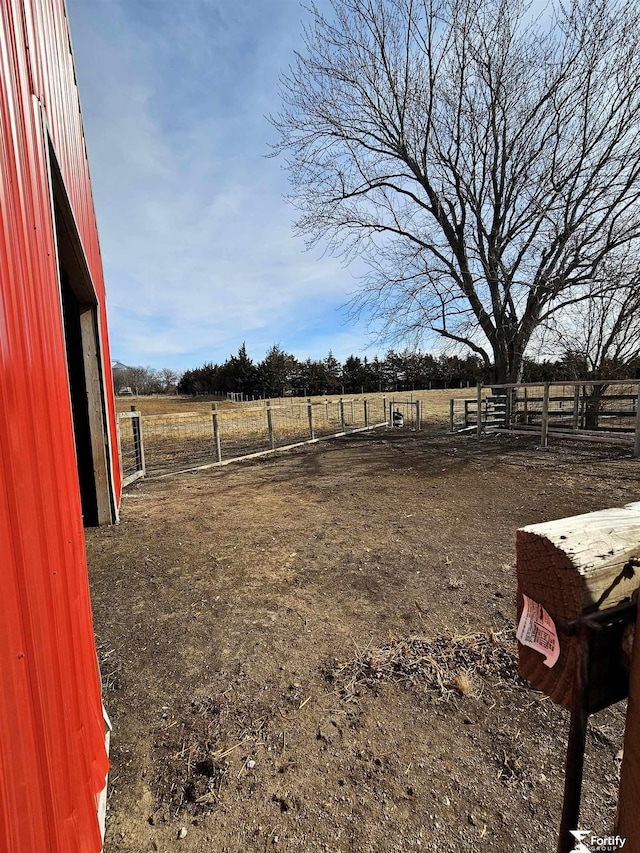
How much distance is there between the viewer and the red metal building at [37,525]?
0.82 meters

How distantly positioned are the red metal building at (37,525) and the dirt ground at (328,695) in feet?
1.43

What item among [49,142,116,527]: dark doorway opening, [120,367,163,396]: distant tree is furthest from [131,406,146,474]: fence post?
[120,367,163,396]: distant tree

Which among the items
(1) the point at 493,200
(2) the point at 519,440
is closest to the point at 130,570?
(2) the point at 519,440

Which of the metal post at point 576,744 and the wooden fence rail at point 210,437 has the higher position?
the metal post at point 576,744

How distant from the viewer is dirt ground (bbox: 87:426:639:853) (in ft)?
4.49

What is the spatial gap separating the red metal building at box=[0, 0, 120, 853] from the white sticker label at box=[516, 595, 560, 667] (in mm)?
1017

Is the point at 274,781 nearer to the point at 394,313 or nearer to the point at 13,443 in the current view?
the point at 13,443

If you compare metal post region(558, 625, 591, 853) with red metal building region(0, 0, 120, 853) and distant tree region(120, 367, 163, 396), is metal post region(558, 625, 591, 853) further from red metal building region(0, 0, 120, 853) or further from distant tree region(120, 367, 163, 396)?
distant tree region(120, 367, 163, 396)

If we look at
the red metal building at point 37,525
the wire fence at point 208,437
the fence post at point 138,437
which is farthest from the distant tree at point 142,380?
the red metal building at point 37,525

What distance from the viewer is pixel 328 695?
1929 mm

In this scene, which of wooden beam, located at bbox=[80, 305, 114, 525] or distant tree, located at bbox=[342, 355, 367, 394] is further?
distant tree, located at bbox=[342, 355, 367, 394]

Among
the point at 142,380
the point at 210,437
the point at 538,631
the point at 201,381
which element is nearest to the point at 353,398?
the point at 210,437

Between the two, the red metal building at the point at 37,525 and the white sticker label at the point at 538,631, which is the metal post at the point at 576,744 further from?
the red metal building at the point at 37,525

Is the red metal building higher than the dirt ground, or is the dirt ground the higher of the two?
the red metal building
